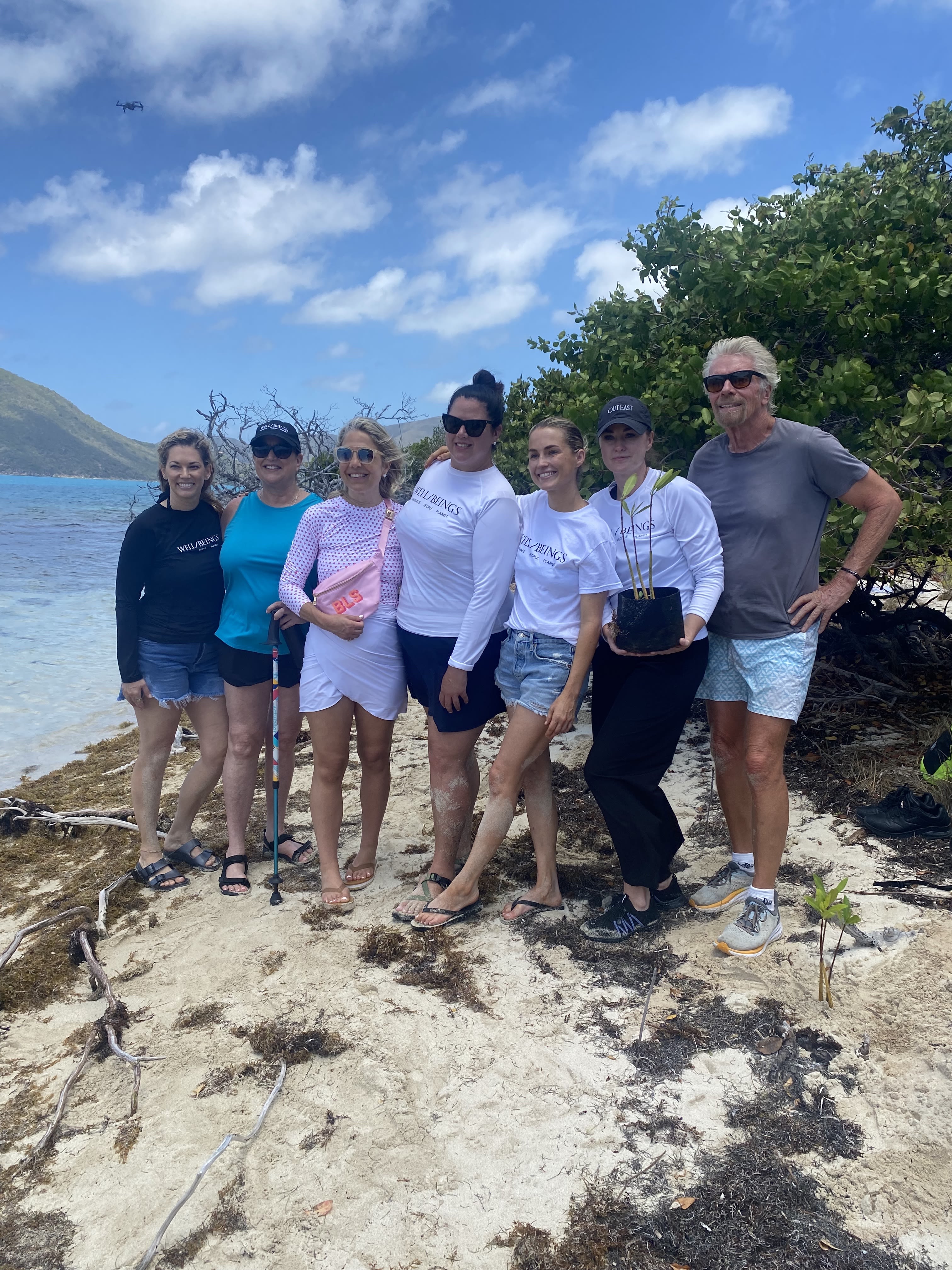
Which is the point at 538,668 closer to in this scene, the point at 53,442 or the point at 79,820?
the point at 79,820

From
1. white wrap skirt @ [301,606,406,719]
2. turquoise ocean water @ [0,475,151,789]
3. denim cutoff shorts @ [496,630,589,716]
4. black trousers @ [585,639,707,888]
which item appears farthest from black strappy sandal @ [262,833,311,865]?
turquoise ocean water @ [0,475,151,789]

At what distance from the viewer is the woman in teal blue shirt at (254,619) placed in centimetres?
391

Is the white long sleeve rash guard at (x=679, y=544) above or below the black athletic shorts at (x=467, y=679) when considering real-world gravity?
above

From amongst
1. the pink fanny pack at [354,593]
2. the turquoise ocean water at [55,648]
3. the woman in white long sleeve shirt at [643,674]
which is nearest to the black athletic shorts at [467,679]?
the pink fanny pack at [354,593]

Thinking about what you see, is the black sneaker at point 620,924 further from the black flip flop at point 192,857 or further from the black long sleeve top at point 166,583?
the black long sleeve top at point 166,583

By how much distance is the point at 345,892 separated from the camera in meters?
3.92

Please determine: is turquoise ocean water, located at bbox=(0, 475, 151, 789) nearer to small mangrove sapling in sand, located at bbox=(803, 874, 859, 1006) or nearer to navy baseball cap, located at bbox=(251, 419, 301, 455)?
navy baseball cap, located at bbox=(251, 419, 301, 455)

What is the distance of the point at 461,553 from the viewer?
11.2 feet

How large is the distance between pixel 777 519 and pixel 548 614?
99 cm

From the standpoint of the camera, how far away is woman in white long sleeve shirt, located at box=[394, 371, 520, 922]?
133 inches

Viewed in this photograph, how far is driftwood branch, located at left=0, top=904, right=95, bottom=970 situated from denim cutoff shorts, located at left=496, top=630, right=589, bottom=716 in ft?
8.08

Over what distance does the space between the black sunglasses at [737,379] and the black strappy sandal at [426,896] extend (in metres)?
2.53

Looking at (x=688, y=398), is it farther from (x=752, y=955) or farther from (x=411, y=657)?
(x=752, y=955)

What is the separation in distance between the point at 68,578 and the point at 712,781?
22.9m
